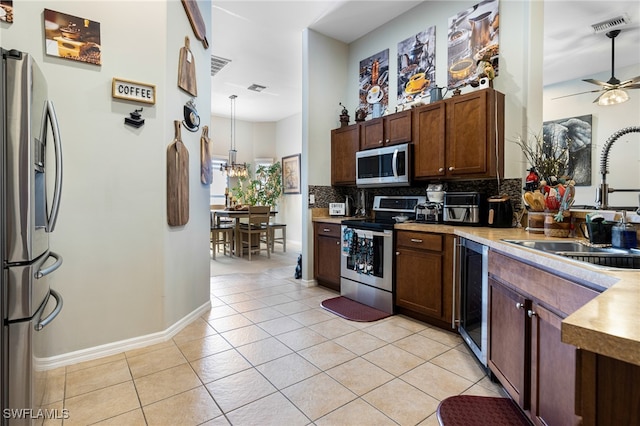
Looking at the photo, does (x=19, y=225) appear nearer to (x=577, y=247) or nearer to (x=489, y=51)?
(x=577, y=247)

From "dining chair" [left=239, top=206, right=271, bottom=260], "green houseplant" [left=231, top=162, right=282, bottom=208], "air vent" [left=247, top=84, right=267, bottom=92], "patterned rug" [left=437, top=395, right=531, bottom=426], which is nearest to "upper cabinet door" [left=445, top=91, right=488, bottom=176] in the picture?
"patterned rug" [left=437, top=395, right=531, bottom=426]

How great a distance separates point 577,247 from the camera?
5.61 feet

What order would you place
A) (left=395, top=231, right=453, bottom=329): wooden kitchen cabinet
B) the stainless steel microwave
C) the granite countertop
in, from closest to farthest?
the granite countertop → (left=395, top=231, right=453, bottom=329): wooden kitchen cabinet → the stainless steel microwave

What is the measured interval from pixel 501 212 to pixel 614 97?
3030 mm

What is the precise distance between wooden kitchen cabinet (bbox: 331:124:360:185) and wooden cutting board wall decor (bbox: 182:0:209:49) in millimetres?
1855

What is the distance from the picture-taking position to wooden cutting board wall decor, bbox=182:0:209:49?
8.72 ft

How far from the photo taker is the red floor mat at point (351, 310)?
3.00 m

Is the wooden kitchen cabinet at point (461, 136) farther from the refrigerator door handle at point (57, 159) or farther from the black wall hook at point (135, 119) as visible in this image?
the refrigerator door handle at point (57, 159)

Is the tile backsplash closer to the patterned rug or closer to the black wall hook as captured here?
the patterned rug

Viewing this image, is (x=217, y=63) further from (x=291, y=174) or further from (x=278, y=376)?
(x=278, y=376)

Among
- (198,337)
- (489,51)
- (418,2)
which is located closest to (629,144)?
(489,51)

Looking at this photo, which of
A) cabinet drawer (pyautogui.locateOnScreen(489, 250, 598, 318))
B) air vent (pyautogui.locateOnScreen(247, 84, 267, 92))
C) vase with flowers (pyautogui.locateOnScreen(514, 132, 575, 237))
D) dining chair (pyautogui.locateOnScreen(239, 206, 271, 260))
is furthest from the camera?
air vent (pyautogui.locateOnScreen(247, 84, 267, 92))

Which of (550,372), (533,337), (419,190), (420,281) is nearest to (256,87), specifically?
(419,190)

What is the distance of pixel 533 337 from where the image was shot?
144cm
